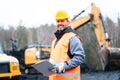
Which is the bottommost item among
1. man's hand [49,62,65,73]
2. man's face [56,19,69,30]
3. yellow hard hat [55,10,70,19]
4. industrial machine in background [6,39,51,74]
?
industrial machine in background [6,39,51,74]

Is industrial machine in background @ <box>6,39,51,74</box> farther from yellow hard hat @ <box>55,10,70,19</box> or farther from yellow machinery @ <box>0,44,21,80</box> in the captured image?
yellow hard hat @ <box>55,10,70,19</box>

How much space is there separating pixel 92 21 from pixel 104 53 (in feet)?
12.0

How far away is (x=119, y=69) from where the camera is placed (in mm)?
17797

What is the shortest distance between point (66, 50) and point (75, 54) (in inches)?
5.0

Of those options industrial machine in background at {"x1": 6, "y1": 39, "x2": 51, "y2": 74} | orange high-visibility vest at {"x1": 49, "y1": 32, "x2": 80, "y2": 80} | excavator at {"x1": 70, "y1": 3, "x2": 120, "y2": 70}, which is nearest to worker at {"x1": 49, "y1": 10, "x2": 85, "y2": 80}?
orange high-visibility vest at {"x1": 49, "y1": 32, "x2": 80, "y2": 80}

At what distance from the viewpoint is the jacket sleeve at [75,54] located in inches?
202

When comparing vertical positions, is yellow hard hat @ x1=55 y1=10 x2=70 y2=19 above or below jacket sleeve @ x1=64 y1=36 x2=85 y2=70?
above

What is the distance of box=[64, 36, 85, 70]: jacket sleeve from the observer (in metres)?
5.13

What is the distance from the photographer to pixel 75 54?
5180mm

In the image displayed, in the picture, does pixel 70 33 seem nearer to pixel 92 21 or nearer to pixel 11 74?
pixel 11 74

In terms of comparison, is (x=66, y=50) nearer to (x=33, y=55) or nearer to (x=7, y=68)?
(x=7, y=68)

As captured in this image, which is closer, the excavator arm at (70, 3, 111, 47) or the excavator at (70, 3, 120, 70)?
the excavator at (70, 3, 120, 70)

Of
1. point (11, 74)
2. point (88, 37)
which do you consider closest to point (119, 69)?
point (11, 74)

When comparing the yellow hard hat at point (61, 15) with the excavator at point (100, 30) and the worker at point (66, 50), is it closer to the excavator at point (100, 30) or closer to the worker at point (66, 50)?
the worker at point (66, 50)
